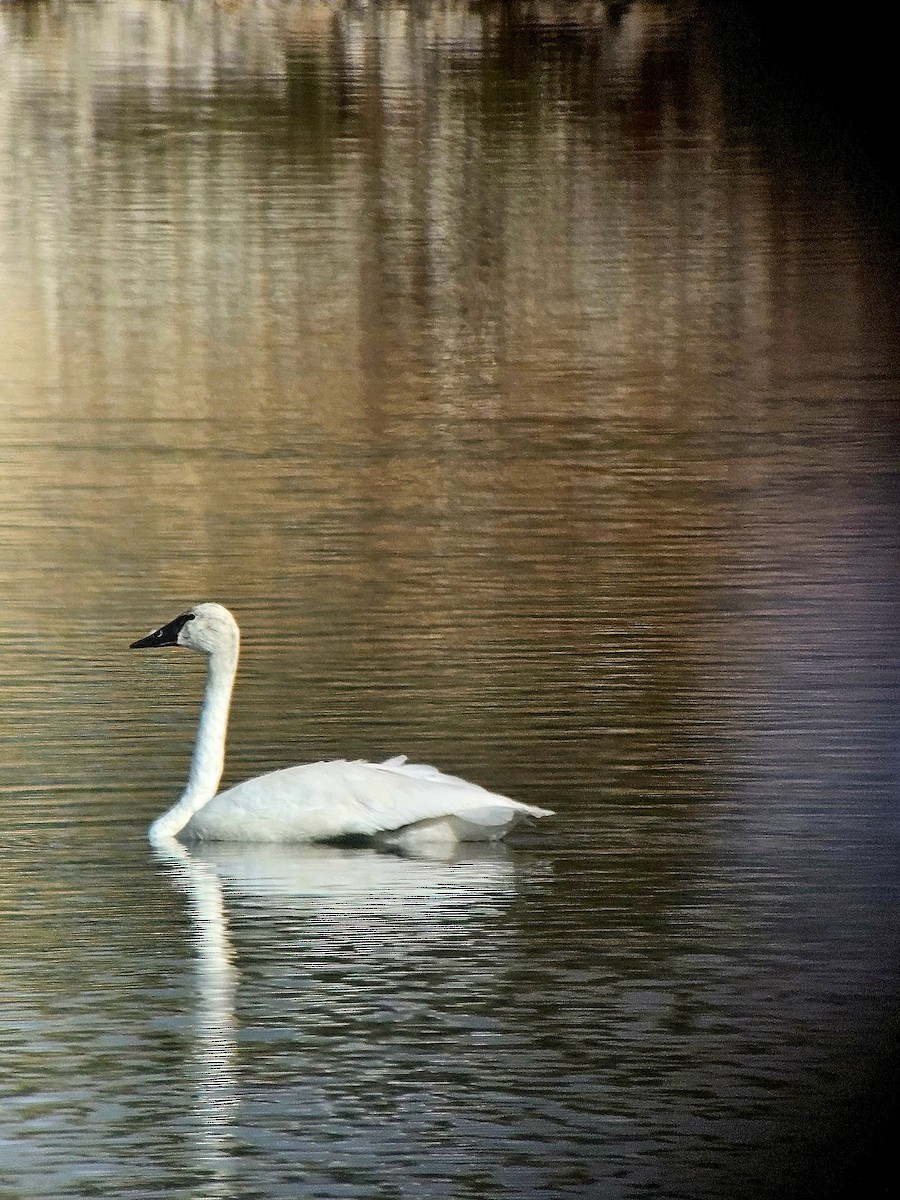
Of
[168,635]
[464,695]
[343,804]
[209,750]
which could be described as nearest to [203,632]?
[168,635]

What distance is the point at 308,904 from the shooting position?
395 inches

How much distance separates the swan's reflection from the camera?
8508 mm

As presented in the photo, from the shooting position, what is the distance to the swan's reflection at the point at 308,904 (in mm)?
8508

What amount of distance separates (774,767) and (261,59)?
5180 centimetres

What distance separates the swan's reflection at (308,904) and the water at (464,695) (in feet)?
0.08

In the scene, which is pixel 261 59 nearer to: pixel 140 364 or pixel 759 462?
pixel 140 364

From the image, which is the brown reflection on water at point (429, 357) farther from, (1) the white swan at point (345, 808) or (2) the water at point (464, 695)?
(1) the white swan at point (345, 808)

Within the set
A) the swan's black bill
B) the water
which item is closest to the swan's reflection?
the water

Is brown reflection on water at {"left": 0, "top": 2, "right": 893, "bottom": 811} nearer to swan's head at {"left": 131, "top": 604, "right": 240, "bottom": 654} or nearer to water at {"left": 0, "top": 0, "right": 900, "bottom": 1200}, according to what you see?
water at {"left": 0, "top": 0, "right": 900, "bottom": 1200}

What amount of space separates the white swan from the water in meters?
0.13

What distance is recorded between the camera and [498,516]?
66.8ft

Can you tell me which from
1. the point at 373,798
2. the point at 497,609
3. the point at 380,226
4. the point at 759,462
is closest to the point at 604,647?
the point at 497,609

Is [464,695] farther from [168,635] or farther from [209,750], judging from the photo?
[209,750]

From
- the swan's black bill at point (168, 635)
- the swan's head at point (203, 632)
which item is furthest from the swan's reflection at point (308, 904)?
the swan's black bill at point (168, 635)
